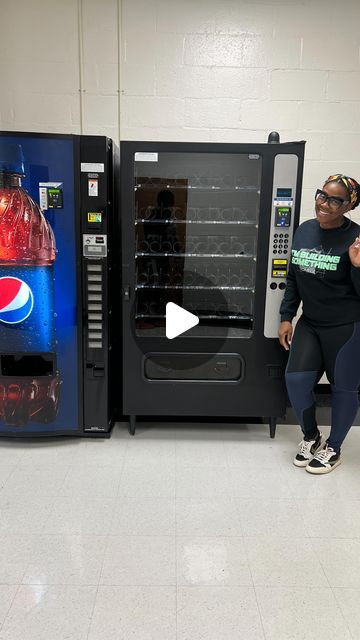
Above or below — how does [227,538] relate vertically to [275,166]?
below

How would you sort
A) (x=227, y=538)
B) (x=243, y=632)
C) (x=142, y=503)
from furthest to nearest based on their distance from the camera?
(x=142, y=503), (x=227, y=538), (x=243, y=632)

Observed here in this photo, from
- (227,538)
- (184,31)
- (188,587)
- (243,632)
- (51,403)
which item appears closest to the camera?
(243,632)

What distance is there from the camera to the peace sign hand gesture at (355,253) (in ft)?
8.16

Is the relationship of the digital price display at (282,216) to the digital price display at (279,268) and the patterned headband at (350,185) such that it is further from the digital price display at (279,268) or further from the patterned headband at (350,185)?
the patterned headband at (350,185)

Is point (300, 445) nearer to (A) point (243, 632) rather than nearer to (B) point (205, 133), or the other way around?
(A) point (243, 632)

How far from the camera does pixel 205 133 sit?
358 cm

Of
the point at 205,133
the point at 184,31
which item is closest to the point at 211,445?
the point at 205,133

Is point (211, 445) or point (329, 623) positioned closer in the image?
point (329, 623)

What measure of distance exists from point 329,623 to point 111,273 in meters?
2.17


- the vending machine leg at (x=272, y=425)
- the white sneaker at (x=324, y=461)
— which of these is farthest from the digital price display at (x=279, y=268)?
the white sneaker at (x=324, y=461)

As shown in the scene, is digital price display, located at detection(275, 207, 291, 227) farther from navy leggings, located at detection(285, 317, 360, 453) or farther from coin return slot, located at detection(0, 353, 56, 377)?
coin return slot, located at detection(0, 353, 56, 377)
